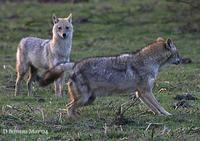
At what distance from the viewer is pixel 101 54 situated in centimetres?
1986

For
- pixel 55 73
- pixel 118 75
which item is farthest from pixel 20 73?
pixel 118 75

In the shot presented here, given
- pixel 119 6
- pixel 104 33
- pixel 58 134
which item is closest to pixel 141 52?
pixel 58 134

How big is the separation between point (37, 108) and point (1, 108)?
1.99 ft

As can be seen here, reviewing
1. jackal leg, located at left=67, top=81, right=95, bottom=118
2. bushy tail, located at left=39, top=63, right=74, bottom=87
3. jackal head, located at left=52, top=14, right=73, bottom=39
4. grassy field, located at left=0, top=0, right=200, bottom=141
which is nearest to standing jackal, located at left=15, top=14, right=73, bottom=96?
jackal head, located at left=52, top=14, right=73, bottom=39

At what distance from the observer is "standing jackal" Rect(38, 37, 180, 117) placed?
1090 cm

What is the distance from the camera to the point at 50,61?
1510cm

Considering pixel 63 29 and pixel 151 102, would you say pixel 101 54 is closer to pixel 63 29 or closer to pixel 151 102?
pixel 63 29

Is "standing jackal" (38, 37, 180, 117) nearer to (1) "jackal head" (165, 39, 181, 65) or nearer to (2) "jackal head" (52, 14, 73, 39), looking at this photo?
(1) "jackal head" (165, 39, 181, 65)

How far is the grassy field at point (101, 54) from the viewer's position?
9812 millimetres

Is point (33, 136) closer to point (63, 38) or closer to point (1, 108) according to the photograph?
point (1, 108)

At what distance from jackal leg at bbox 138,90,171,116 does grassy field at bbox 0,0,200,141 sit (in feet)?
0.43

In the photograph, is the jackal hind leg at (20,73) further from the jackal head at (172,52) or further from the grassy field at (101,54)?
the jackal head at (172,52)

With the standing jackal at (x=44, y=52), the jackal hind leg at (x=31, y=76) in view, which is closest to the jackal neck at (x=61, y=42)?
the standing jackal at (x=44, y=52)

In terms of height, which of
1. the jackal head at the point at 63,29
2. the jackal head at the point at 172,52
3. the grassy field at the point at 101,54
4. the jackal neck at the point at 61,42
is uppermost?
the jackal head at the point at 172,52
